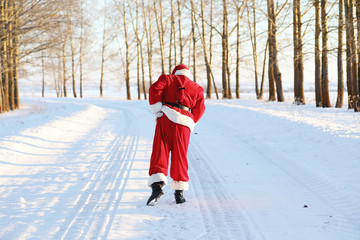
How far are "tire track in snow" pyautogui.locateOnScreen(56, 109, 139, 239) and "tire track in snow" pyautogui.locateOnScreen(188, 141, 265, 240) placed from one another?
3.85ft

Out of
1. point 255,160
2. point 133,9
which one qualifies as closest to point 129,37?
point 133,9

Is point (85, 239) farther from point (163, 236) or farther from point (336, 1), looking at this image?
point (336, 1)

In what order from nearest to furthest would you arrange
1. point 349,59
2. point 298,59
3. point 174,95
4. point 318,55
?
point 174,95
point 349,59
point 318,55
point 298,59

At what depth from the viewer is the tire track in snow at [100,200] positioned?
127 inches

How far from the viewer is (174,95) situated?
4.13 metres

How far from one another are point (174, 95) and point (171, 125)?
0.43 m

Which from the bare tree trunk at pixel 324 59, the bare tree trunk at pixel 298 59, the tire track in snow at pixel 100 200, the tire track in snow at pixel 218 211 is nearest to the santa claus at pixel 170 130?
the tire track in snow at pixel 218 211

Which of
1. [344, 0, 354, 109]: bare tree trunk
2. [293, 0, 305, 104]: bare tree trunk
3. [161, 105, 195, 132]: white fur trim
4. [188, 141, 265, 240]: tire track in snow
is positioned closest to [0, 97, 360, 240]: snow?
[188, 141, 265, 240]: tire track in snow

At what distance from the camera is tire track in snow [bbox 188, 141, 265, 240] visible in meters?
3.16

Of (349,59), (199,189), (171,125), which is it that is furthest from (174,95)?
(349,59)

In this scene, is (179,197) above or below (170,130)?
below

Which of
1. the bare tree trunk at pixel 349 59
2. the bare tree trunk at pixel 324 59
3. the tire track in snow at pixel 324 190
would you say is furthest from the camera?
the bare tree trunk at pixel 324 59

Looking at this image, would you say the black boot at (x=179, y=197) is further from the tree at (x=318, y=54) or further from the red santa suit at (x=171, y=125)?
the tree at (x=318, y=54)

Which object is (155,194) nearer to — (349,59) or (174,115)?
(174,115)
